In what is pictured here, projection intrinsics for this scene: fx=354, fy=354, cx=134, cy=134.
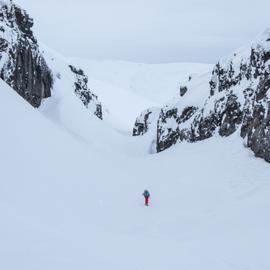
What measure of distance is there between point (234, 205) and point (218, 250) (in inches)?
252

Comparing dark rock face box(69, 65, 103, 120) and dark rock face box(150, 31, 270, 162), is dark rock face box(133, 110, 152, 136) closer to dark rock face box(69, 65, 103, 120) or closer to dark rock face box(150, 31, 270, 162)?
dark rock face box(69, 65, 103, 120)

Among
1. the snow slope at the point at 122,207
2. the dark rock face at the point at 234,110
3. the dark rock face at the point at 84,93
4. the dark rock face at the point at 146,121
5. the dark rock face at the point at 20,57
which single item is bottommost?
the snow slope at the point at 122,207

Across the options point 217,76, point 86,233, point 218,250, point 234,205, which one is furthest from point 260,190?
point 217,76

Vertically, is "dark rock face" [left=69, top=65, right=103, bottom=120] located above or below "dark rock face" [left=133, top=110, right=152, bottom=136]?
above

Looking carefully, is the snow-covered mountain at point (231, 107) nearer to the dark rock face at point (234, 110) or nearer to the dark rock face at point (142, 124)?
the dark rock face at point (234, 110)

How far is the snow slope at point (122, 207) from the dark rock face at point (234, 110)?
191 cm

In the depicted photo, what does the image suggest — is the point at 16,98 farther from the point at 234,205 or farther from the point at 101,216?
the point at 234,205

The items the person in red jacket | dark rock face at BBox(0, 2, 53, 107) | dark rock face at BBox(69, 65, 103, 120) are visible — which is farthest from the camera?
dark rock face at BBox(69, 65, 103, 120)

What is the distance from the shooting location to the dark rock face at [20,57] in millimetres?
38781

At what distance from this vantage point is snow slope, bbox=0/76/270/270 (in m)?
9.33

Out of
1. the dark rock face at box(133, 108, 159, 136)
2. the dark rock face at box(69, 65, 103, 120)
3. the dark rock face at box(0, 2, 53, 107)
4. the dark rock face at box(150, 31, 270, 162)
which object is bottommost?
the dark rock face at box(150, 31, 270, 162)

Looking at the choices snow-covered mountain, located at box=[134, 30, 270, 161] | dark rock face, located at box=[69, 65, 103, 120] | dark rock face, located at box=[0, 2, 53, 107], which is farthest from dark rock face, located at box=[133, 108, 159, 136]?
dark rock face, located at box=[0, 2, 53, 107]

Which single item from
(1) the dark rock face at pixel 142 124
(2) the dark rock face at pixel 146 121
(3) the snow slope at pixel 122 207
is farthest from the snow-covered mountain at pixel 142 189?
(1) the dark rock face at pixel 142 124

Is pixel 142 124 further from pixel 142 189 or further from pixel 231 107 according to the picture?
pixel 142 189
